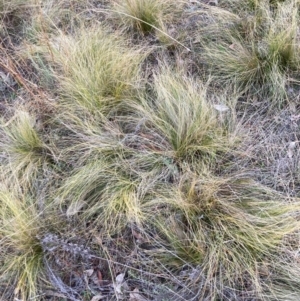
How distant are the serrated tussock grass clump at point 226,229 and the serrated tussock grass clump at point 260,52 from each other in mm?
707

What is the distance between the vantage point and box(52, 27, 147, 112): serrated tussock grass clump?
234cm

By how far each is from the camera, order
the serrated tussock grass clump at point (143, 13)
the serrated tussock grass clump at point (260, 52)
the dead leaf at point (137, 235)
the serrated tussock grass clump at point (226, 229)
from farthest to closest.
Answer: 1. the serrated tussock grass clump at point (143, 13)
2. the serrated tussock grass clump at point (260, 52)
3. the dead leaf at point (137, 235)
4. the serrated tussock grass clump at point (226, 229)

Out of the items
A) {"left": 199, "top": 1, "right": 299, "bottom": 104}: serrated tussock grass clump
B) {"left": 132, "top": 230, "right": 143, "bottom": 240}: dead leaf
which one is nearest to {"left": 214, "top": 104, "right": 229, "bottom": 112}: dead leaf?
{"left": 199, "top": 1, "right": 299, "bottom": 104}: serrated tussock grass clump

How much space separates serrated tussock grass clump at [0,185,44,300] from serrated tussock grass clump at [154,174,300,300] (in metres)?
0.59

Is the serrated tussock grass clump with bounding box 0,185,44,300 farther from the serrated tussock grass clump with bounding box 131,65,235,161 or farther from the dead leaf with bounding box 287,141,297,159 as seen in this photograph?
the dead leaf with bounding box 287,141,297,159

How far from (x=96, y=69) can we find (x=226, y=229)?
4.07 ft

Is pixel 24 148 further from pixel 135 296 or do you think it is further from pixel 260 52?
pixel 260 52

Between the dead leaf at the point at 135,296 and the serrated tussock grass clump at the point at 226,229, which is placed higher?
the serrated tussock grass clump at the point at 226,229

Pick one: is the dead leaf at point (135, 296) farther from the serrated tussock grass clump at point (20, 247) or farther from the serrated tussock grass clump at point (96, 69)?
the serrated tussock grass clump at point (96, 69)

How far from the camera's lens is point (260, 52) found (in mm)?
2455

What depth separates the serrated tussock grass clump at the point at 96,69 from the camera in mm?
2342

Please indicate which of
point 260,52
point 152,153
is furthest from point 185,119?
point 260,52

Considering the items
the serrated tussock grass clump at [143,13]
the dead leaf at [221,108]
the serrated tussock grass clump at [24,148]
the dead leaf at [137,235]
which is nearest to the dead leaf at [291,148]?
the dead leaf at [221,108]

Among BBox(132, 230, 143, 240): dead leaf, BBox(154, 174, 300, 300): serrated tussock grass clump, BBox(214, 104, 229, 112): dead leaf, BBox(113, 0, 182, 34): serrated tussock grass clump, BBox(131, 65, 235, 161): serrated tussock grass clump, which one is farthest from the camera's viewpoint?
BBox(113, 0, 182, 34): serrated tussock grass clump
